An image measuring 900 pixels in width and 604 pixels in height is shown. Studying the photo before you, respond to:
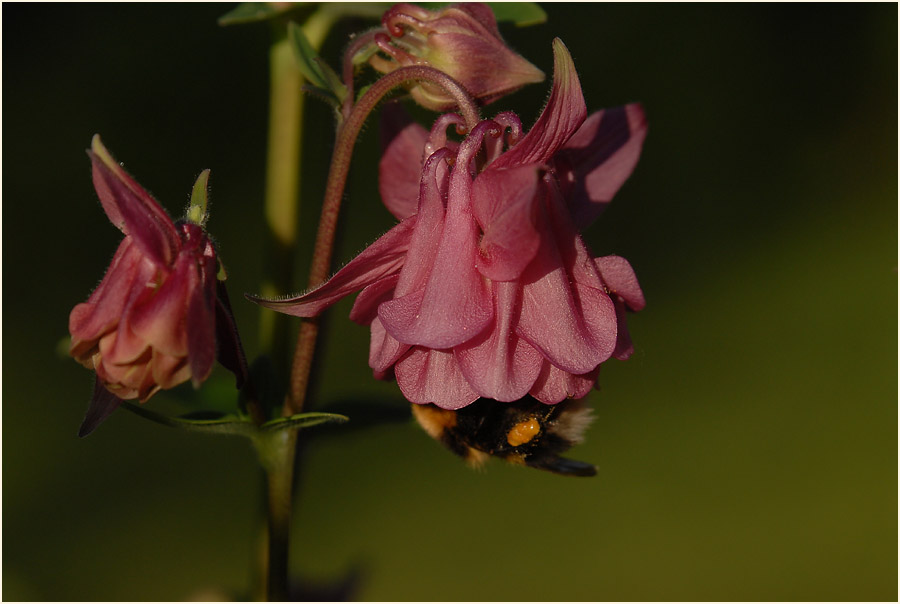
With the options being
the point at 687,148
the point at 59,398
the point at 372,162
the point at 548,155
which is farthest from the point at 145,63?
the point at 548,155

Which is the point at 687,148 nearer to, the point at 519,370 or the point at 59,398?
the point at 59,398

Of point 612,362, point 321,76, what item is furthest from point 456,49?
point 612,362

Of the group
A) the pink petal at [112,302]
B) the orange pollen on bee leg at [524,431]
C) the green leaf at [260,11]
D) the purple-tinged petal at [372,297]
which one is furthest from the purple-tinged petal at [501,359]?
the green leaf at [260,11]

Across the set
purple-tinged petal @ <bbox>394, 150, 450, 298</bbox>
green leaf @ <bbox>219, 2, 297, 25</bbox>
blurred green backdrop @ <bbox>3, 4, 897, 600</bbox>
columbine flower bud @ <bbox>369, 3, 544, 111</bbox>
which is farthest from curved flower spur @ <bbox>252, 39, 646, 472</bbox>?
blurred green backdrop @ <bbox>3, 4, 897, 600</bbox>

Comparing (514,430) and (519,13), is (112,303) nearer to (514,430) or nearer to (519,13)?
(514,430)

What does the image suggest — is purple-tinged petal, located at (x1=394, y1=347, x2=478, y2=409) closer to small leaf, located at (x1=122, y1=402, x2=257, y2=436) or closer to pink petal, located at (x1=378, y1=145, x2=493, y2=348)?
pink petal, located at (x1=378, y1=145, x2=493, y2=348)

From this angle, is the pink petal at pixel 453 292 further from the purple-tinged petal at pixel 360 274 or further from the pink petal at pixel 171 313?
the pink petal at pixel 171 313
